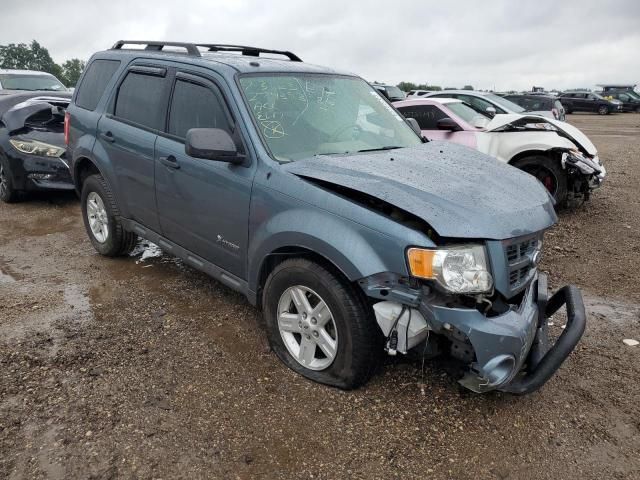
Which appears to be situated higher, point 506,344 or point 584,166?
point 584,166

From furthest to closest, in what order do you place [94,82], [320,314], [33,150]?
1. [33,150]
2. [94,82]
3. [320,314]

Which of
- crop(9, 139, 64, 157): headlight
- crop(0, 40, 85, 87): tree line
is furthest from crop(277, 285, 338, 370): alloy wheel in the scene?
crop(0, 40, 85, 87): tree line

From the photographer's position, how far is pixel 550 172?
725cm

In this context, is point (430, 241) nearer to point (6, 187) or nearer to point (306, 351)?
point (306, 351)

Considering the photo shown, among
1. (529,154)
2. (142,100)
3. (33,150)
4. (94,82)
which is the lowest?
(33,150)

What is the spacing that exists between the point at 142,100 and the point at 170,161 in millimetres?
814

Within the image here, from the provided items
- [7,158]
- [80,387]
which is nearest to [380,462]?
[80,387]

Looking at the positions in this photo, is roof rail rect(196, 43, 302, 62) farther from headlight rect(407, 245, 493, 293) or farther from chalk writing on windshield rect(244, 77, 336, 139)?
headlight rect(407, 245, 493, 293)

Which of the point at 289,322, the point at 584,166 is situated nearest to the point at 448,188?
the point at 289,322

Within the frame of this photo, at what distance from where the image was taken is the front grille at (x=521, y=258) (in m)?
2.71

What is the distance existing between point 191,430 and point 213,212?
1.45m

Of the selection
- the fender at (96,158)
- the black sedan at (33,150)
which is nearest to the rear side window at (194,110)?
the fender at (96,158)

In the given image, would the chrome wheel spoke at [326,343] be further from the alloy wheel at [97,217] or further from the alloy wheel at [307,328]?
the alloy wheel at [97,217]

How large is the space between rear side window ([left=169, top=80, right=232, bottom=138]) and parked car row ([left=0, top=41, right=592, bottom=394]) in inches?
0.5
